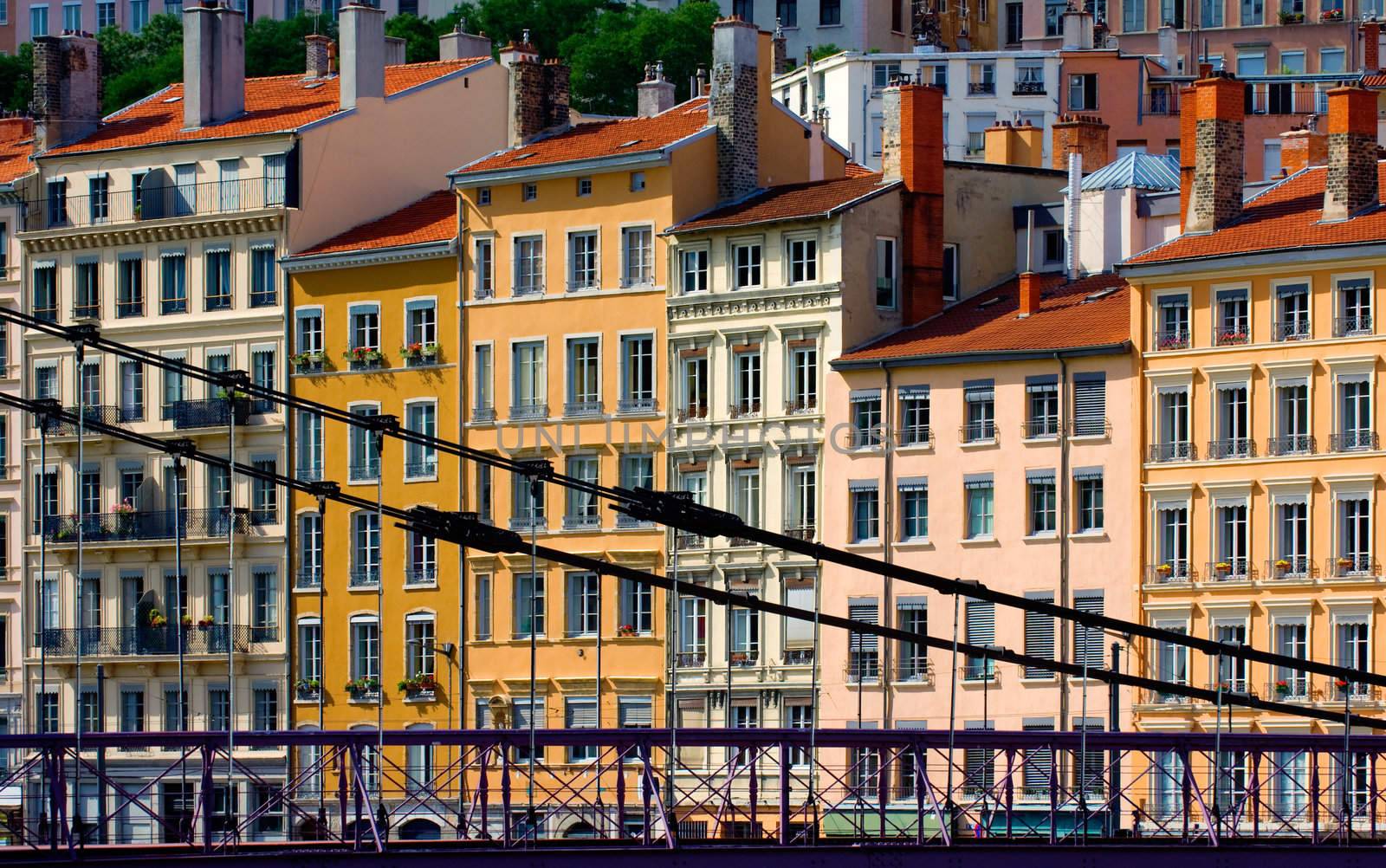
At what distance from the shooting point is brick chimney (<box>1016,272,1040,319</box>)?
86.9 meters

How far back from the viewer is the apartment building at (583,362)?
91250 mm

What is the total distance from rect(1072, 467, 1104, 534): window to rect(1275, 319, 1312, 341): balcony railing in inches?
202

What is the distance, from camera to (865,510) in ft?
286

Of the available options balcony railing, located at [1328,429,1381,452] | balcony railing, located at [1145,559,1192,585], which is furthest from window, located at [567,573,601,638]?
balcony railing, located at [1328,429,1381,452]

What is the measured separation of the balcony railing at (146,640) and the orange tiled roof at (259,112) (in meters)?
12.8

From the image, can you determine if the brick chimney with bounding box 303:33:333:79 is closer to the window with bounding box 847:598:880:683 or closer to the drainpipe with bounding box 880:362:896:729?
the drainpipe with bounding box 880:362:896:729

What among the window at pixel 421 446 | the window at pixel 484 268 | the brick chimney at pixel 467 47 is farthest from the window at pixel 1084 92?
the window at pixel 421 446

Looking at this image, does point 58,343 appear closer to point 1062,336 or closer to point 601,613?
point 601,613

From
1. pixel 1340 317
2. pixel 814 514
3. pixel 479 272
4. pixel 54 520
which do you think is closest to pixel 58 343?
pixel 54 520

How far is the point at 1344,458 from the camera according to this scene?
80312 millimetres

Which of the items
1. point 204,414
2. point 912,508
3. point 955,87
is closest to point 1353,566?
point 912,508

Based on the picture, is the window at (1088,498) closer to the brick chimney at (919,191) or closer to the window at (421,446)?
the brick chimney at (919,191)

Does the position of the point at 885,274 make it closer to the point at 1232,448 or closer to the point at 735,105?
the point at 735,105

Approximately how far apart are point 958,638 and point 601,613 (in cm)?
1028
